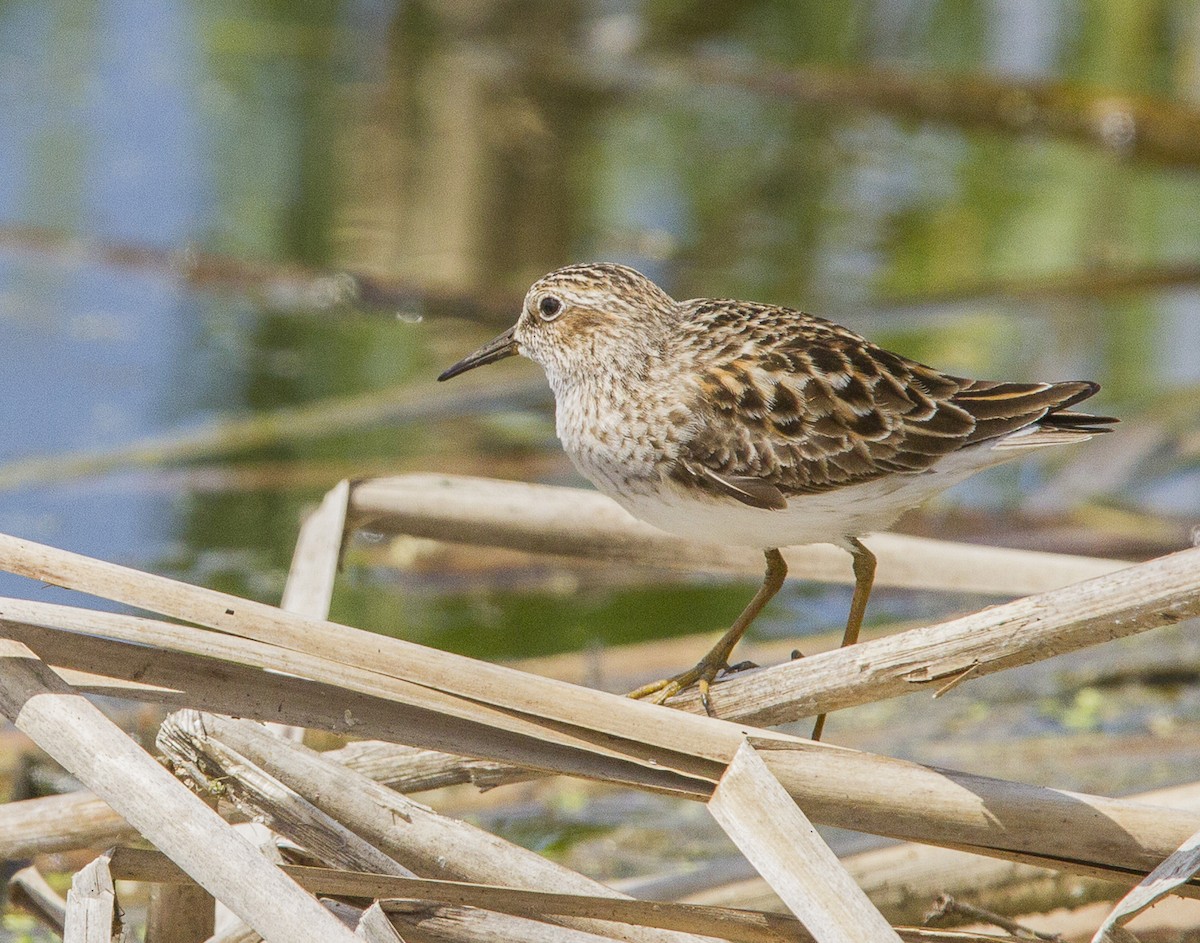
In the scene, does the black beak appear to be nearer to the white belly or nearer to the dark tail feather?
the white belly

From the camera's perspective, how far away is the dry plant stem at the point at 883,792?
145 inches

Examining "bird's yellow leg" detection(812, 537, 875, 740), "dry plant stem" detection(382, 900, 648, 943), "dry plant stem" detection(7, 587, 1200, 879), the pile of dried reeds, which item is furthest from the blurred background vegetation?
"dry plant stem" detection(382, 900, 648, 943)

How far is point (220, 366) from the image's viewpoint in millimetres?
9844

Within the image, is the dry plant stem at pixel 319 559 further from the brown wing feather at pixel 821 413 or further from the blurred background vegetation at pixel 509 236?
the blurred background vegetation at pixel 509 236

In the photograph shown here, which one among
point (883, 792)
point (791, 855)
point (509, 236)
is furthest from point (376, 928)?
point (509, 236)

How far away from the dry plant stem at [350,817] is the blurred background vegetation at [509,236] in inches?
127

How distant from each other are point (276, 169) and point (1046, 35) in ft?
25.5

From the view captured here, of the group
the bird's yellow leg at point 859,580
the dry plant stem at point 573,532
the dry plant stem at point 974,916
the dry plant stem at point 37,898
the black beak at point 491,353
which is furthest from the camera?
the black beak at point 491,353

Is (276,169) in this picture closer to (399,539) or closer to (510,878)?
(399,539)

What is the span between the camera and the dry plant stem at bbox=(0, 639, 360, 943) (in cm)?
332

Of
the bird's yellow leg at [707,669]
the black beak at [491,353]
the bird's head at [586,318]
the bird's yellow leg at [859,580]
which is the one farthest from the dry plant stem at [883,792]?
the black beak at [491,353]

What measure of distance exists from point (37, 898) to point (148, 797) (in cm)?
115

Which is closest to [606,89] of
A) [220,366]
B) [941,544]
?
[220,366]

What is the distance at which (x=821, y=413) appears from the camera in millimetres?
4867
